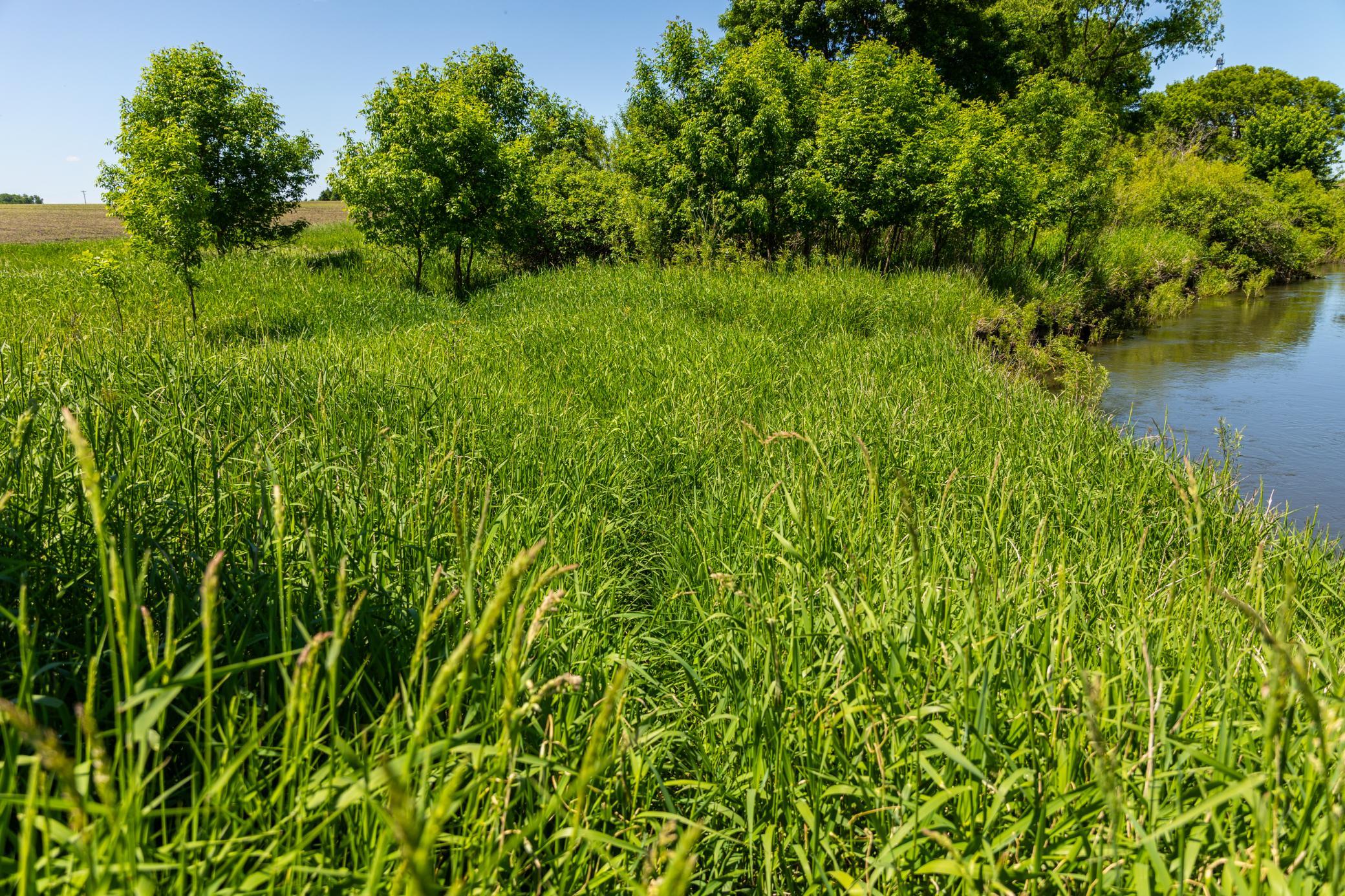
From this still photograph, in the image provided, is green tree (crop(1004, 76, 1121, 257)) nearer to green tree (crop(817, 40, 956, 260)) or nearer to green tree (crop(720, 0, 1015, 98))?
green tree (crop(817, 40, 956, 260))

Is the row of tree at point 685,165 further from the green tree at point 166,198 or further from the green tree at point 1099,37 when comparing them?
the green tree at point 1099,37

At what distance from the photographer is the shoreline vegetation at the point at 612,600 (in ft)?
3.42

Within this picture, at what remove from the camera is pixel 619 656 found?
2127mm

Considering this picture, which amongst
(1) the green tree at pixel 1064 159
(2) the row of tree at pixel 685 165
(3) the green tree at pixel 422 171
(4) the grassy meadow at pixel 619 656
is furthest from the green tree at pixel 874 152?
(4) the grassy meadow at pixel 619 656

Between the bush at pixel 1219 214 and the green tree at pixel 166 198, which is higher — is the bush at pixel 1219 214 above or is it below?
above

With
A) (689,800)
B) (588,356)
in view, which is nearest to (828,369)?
(588,356)

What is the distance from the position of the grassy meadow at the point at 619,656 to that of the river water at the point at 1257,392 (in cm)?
151

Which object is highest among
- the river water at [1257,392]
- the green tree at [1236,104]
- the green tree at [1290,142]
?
the green tree at [1236,104]

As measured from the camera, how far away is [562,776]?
168 centimetres

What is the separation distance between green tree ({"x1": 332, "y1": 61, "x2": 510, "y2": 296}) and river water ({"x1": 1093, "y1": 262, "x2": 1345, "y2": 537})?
940 centimetres

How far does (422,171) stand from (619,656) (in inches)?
408

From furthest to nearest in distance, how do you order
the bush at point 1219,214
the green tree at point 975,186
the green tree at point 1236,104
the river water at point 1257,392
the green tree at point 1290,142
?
the green tree at point 1236,104
the green tree at point 1290,142
the bush at point 1219,214
the green tree at point 975,186
the river water at point 1257,392

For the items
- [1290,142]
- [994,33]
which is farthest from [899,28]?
[1290,142]

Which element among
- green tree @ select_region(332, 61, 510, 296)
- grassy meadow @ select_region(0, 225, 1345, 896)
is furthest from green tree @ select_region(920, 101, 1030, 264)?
grassy meadow @ select_region(0, 225, 1345, 896)
